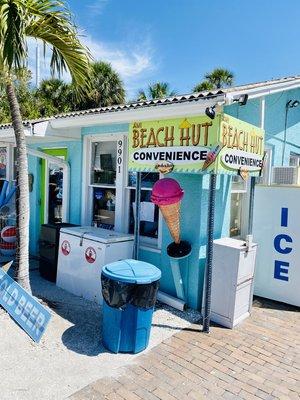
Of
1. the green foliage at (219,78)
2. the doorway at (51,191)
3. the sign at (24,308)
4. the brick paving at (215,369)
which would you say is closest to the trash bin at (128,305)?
the brick paving at (215,369)

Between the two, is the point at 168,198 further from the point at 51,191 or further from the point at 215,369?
the point at 51,191

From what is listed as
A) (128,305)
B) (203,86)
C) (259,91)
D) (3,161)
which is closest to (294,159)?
(259,91)

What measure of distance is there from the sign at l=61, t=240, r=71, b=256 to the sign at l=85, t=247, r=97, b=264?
52 centimetres

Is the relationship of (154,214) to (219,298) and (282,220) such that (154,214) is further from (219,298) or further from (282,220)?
(282,220)

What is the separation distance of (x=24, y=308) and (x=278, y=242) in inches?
175

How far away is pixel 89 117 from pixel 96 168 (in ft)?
4.89

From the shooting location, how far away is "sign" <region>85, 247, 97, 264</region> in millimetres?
5707

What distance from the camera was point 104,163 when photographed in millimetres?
7160

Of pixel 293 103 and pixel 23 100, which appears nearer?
pixel 293 103

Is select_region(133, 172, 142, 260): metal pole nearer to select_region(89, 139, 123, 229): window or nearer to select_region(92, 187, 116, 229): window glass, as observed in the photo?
select_region(89, 139, 123, 229): window

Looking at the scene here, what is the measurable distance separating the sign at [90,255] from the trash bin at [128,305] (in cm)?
153

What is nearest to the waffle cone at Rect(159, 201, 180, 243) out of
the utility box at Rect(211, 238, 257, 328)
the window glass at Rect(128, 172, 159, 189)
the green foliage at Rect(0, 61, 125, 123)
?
the utility box at Rect(211, 238, 257, 328)

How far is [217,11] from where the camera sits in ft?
24.0

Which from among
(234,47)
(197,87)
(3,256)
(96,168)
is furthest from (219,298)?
(197,87)
